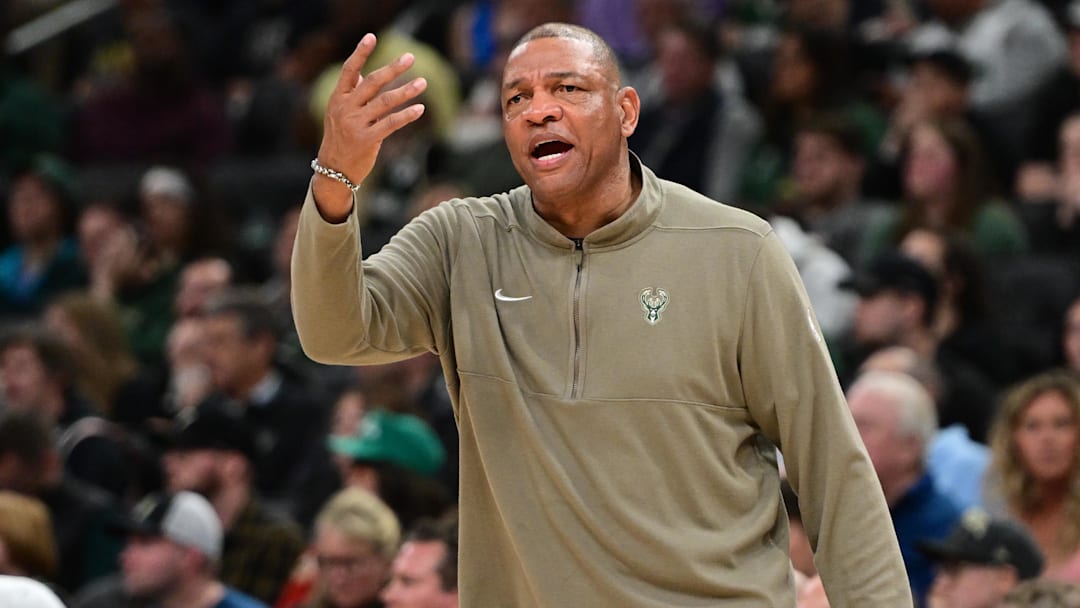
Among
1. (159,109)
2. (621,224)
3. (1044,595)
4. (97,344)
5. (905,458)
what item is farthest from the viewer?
(159,109)

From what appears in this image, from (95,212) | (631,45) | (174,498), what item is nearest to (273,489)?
(174,498)

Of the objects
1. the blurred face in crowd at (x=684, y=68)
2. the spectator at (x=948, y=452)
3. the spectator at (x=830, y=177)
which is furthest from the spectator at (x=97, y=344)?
the spectator at (x=948, y=452)

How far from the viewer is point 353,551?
6340 millimetres

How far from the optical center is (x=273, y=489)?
8.40 m

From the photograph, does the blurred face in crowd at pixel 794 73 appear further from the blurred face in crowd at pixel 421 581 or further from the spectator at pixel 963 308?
the blurred face in crowd at pixel 421 581

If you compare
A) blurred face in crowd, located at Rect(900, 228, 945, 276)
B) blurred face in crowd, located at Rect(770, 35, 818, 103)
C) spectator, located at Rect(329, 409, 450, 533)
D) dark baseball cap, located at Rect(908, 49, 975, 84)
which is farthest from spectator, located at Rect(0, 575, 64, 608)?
blurred face in crowd, located at Rect(770, 35, 818, 103)

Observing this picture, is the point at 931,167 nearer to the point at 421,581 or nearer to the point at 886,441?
the point at 886,441

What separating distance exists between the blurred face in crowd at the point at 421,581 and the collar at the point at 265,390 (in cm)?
297

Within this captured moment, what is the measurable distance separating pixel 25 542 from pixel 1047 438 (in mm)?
3693

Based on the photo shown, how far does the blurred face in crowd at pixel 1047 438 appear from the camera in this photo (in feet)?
21.0

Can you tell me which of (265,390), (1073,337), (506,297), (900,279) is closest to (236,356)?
(265,390)

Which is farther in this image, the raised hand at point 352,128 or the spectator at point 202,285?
the spectator at point 202,285

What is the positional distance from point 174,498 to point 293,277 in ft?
12.5

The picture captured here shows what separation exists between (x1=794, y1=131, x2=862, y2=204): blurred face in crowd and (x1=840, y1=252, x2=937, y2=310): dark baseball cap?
1.30 m
